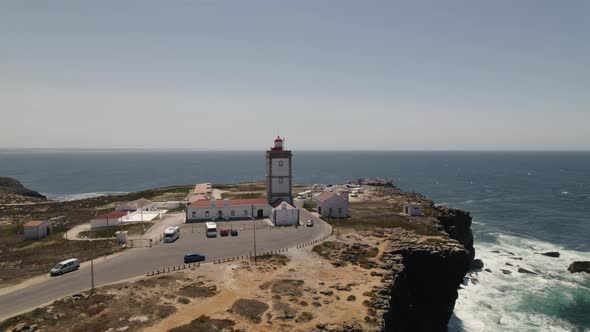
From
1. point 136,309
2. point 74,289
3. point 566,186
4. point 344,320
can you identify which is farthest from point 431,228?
point 566,186

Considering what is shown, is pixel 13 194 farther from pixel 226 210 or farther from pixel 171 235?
pixel 171 235

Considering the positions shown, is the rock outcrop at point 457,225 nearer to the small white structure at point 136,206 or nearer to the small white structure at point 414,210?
the small white structure at point 414,210

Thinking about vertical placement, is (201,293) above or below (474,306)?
above

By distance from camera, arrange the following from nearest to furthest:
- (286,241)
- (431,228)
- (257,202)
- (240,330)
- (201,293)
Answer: (240,330), (201,293), (286,241), (431,228), (257,202)

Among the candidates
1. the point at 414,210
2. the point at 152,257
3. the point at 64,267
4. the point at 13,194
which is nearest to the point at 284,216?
the point at 152,257

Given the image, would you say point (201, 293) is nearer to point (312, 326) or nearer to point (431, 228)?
point (312, 326)

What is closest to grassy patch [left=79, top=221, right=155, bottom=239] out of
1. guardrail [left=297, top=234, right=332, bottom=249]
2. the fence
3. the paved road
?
the paved road

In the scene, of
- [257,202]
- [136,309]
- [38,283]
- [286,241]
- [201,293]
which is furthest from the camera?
[257,202]

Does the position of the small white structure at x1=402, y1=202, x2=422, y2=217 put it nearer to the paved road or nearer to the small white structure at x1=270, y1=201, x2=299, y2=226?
the paved road
